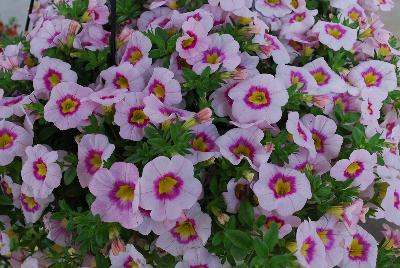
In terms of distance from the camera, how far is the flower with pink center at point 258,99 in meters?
0.72

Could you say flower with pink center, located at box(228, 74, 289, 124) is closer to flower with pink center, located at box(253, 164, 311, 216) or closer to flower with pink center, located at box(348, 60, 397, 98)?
flower with pink center, located at box(253, 164, 311, 216)

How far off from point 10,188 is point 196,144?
306 mm

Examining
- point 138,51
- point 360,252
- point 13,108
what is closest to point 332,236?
point 360,252

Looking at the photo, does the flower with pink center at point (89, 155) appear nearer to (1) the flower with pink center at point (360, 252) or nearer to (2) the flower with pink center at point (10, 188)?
(2) the flower with pink center at point (10, 188)

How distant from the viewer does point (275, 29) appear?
0.92m

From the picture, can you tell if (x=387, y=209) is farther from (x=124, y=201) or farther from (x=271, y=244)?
(x=124, y=201)

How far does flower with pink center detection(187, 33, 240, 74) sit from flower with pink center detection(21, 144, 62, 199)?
0.23 metres

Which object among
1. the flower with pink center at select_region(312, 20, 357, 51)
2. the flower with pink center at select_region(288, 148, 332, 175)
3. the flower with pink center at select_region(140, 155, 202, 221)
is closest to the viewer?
the flower with pink center at select_region(140, 155, 202, 221)

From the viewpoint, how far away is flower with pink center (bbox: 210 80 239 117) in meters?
0.75

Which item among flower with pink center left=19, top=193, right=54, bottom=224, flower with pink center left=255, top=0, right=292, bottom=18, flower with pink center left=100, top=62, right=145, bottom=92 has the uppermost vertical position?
flower with pink center left=255, top=0, right=292, bottom=18

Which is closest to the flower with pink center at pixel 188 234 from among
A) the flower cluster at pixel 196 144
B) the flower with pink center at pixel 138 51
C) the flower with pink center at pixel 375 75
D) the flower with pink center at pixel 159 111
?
the flower cluster at pixel 196 144

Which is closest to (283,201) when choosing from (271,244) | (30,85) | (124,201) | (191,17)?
(271,244)

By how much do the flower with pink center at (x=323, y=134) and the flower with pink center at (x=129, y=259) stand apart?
0.29 meters

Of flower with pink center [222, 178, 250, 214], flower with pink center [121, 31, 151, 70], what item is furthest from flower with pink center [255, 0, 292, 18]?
flower with pink center [222, 178, 250, 214]
